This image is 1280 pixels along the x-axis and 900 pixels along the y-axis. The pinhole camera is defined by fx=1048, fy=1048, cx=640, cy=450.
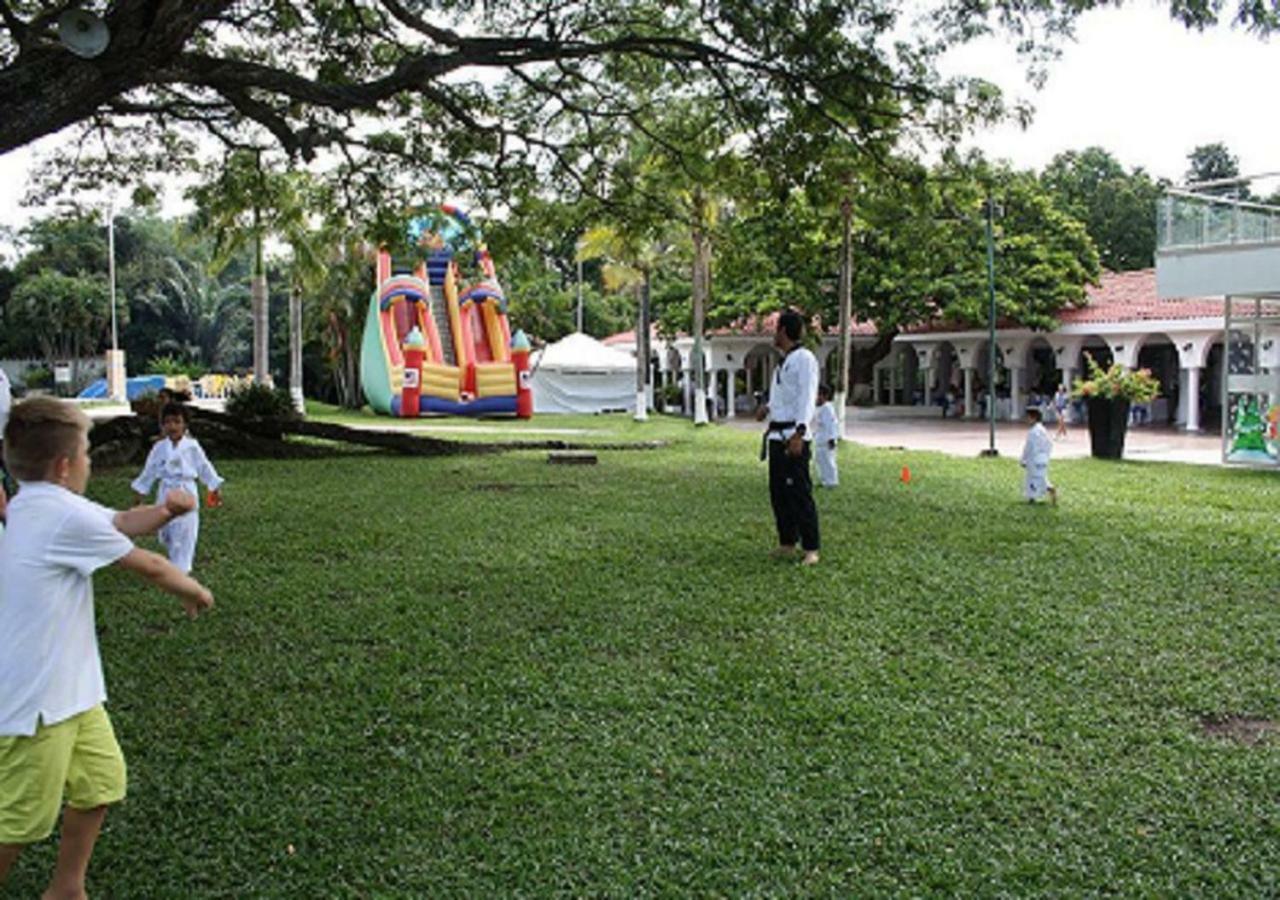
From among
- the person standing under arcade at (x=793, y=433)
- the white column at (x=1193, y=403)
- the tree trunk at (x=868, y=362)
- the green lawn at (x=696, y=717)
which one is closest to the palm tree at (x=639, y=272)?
the tree trunk at (x=868, y=362)

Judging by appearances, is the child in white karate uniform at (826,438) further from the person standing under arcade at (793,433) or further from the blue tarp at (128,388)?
the blue tarp at (128,388)

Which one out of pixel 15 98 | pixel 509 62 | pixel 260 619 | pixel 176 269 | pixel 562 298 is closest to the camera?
pixel 260 619

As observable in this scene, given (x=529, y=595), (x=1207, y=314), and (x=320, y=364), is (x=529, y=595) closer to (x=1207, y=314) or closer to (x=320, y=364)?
(x=1207, y=314)

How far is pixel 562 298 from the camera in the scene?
45.7 m

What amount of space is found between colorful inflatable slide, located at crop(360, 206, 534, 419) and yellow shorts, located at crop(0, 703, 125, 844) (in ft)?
83.8

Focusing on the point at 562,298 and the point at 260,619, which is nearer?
the point at 260,619

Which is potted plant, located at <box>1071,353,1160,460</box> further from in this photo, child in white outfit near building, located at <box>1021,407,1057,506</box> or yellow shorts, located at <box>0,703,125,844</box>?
yellow shorts, located at <box>0,703,125,844</box>

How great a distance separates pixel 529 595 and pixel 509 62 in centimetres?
558

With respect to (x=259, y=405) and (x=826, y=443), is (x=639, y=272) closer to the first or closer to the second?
(x=259, y=405)

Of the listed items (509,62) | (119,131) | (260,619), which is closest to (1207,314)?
(509,62)

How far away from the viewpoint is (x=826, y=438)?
11922 millimetres

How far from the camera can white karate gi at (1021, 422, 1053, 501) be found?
413 inches

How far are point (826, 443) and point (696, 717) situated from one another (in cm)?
793

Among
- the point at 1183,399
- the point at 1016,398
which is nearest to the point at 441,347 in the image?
the point at 1016,398
